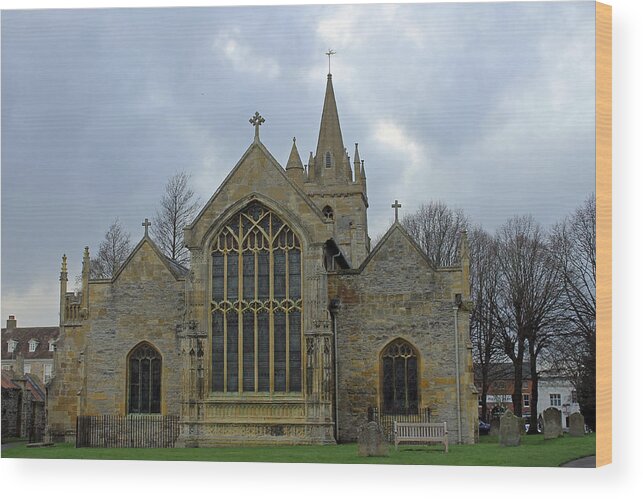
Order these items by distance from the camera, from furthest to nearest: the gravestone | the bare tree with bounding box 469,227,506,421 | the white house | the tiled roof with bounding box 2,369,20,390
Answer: the bare tree with bounding box 469,227,506,421 < the tiled roof with bounding box 2,369,20,390 < the white house < the gravestone

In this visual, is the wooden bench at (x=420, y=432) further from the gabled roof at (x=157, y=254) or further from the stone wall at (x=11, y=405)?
the stone wall at (x=11, y=405)

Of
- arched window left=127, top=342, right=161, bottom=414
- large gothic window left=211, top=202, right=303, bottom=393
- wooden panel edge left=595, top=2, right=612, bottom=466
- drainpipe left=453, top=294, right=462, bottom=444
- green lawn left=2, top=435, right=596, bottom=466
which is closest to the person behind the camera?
wooden panel edge left=595, top=2, right=612, bottom=466

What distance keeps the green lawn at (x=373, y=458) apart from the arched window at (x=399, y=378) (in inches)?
88.6

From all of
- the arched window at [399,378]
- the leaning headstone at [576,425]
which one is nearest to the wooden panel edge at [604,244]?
the leaning headstone at [576,425]

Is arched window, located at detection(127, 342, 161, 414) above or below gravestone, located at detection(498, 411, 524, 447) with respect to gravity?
above

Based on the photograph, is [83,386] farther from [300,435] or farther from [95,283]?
[300,435]

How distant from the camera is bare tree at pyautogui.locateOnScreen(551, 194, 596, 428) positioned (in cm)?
2063

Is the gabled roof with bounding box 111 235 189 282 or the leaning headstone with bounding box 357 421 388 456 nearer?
the leaning headstone with bounding box 357 421 388 456

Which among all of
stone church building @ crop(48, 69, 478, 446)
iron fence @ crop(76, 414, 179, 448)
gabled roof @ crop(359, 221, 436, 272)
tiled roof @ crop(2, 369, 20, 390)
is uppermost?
gabled roof @ crop(359, 221, 436, 272)

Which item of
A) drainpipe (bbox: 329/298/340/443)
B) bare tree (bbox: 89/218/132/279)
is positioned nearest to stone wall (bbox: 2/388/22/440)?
bare tree (bbox: 89/218/132/279)

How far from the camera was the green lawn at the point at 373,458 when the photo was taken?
19.4 m

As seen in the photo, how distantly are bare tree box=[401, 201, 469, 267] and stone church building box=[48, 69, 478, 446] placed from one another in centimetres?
1279

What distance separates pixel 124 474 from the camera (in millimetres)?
19828

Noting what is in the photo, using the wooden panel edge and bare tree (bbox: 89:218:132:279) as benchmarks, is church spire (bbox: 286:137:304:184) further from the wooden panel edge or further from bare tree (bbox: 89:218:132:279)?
the wooden panel edge
